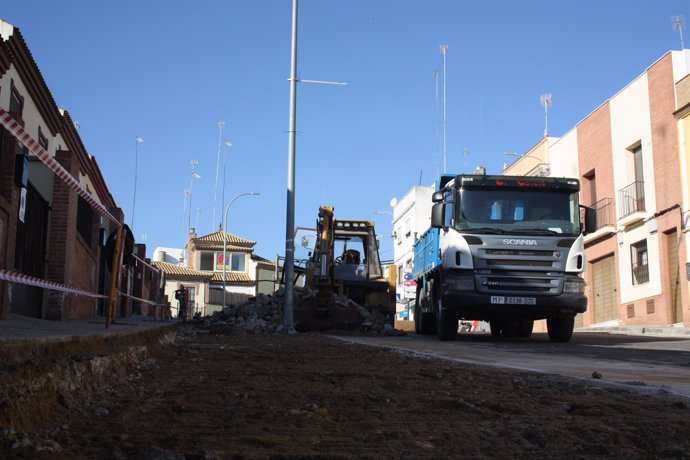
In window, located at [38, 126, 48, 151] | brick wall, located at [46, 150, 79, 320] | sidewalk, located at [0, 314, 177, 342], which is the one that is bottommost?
sidewalk, located at [0, 314, 177, 342]

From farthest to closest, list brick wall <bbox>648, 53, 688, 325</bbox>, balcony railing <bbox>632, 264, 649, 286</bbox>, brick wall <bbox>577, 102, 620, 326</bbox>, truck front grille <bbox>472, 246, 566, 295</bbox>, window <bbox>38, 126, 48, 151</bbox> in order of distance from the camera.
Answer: brick wall <bbox>577, 102, 620, 326</bbox> < balcony railing <bbox>632, 264, 649, 286</bbox> < brick wall <bbox>648, 53, 688, 325</bbox> < window <bbox>38, 126, 48, 151</bbox> < truck front grille <bbox>472, 246, 566, 295</bbox>

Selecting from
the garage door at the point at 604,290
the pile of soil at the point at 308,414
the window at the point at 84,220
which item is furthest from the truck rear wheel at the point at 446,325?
the garage door at the point at 604,290

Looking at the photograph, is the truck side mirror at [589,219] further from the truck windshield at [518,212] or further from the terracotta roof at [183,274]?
the terracotta roof at [183,274]

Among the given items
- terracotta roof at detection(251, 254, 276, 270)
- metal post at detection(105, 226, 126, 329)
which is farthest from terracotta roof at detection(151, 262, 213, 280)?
metal post at detection(105, 226, 126, 329)

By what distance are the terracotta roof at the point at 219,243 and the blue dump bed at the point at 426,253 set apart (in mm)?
54819

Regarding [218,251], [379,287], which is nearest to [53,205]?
[379,287]

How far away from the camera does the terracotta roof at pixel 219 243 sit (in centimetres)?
7438

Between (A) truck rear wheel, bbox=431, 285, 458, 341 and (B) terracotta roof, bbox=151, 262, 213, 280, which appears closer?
(A) truck rear wheel, bbox=431, 285, 458, 341

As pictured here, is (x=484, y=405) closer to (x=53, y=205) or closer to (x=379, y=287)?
(x=53, y=205)

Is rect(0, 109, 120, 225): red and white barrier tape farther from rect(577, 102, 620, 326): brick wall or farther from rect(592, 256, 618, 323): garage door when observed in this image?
rect(592, 256, 618, 323): garage door

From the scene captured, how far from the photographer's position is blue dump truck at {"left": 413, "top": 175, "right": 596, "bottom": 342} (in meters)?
14.4

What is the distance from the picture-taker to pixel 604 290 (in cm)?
3253

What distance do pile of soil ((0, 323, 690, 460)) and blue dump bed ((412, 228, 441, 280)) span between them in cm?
1062

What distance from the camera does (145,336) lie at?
369 inches
